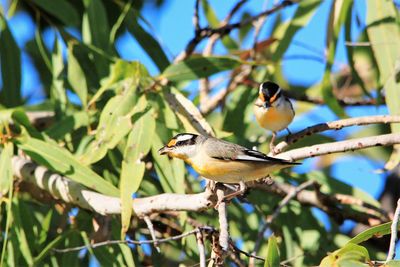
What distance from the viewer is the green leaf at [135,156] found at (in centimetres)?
363

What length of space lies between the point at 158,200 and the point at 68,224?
127 cm

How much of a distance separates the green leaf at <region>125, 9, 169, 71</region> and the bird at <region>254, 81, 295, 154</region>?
0.93 meters

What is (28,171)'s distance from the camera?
14.3ft

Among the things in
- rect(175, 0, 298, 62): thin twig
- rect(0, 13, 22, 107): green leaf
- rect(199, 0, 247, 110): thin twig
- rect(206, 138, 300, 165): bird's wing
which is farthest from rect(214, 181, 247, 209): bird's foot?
rect(0, 13, 22, 107): green leaf

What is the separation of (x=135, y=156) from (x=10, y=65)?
1585 mm

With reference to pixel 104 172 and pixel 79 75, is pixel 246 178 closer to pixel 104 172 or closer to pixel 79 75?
pixel 104 172

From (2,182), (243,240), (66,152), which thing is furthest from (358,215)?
(2,182)

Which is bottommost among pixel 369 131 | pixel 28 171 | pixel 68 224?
pixel 369 131

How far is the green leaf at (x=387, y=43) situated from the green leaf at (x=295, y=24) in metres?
0.68

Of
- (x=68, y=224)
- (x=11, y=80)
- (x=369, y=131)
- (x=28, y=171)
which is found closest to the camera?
(x=28, y=171)

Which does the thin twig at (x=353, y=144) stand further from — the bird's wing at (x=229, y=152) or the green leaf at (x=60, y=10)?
the green leaf at (x=60, y=10)

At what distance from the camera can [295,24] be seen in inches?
201

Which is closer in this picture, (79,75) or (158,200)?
(158,200)

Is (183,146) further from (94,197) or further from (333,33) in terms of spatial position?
(333,33)
